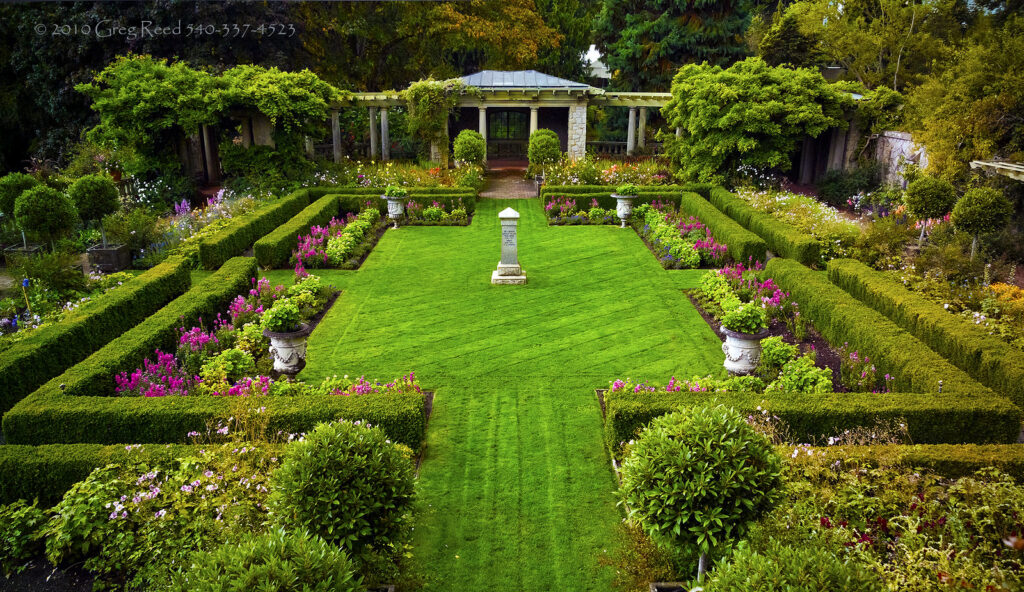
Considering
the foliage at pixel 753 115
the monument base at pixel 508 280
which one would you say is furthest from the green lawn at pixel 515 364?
the foliage at pixel 753 115

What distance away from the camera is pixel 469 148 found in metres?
22.4

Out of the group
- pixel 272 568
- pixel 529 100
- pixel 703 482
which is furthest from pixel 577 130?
pixel 272 568

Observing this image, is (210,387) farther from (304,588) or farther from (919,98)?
(919,98)

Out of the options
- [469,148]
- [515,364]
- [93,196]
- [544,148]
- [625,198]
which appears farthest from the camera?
[544,148]

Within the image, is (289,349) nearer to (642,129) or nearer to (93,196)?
(93,196)

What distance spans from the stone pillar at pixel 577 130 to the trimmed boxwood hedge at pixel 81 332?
1771 cm

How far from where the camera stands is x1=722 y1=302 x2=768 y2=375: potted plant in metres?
8.16

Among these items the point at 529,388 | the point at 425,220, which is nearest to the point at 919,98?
the point at 425,220

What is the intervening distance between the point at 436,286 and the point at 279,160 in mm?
10726

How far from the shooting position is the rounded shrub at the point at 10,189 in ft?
44.2

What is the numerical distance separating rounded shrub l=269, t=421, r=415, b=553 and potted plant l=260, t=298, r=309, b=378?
12.5 feet

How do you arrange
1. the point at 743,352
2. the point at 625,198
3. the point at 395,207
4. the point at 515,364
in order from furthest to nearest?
the point at 395,207, the point at 625,198, the point at 515,364, the point at 743,352

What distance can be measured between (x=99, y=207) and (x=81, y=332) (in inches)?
259

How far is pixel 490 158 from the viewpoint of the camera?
101 feet
